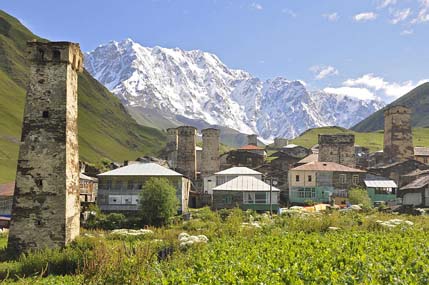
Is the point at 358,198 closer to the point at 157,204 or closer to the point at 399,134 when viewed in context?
the point at 157,204

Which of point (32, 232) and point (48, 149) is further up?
point (48, 149)

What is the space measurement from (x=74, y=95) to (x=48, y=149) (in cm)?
437

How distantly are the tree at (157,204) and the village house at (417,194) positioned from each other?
101ft

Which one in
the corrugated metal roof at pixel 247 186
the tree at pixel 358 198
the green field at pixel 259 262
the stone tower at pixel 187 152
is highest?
the stone tower at pixel 187 152

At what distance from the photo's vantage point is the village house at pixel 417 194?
55.3m

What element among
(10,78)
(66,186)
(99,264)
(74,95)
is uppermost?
(10,78)

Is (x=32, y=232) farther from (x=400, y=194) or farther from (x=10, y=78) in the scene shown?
(x=10, y=78)

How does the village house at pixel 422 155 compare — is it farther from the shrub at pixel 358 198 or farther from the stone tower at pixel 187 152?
the stone tower at pixel 187 152

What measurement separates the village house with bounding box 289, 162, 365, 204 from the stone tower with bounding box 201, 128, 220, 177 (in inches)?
968

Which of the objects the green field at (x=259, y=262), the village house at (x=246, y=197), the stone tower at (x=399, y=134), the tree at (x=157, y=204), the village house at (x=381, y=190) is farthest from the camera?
the stone tower at (x=399, y=134)

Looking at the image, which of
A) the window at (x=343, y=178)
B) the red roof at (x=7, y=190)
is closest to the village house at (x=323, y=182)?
the window at (x=343, y=178)

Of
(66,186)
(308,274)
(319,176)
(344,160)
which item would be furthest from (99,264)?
(344,160)

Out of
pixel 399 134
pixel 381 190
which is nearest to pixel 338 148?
pixel 399 134

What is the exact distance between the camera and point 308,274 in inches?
545
